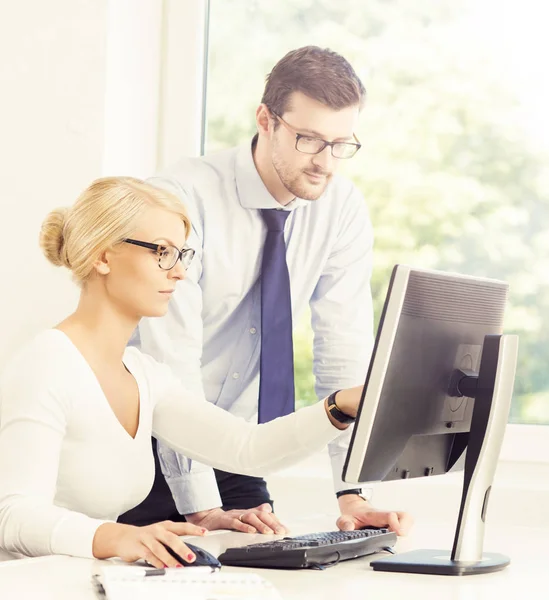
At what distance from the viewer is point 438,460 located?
1.44 metres

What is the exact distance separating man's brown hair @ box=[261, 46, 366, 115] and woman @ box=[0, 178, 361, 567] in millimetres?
540

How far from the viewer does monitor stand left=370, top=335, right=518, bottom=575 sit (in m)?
1.35

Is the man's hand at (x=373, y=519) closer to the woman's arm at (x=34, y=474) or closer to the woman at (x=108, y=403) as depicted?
the woman at (x=108, y=403)

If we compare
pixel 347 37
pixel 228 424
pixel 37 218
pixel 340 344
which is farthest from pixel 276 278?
Answer: pixel 347 37

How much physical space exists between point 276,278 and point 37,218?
75 cm

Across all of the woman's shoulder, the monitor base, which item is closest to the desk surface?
the monitor base

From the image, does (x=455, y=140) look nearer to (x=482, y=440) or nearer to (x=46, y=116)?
(x=46, y=116)

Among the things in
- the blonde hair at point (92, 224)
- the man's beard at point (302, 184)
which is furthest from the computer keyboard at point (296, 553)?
the man's beard at point (302, 184)

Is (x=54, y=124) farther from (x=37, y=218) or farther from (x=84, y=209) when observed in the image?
(x=84, y=209)

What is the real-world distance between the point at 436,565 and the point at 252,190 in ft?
3.87

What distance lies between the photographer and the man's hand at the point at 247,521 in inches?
67.1

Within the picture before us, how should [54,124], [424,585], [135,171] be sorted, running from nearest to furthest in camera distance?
[424,585], [54,124], [135,171]

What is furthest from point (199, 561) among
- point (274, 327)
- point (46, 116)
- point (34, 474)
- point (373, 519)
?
point (46, 116)

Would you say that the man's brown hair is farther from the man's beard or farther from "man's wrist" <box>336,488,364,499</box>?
"man's wrist" <box>336,488,364,499</box>
